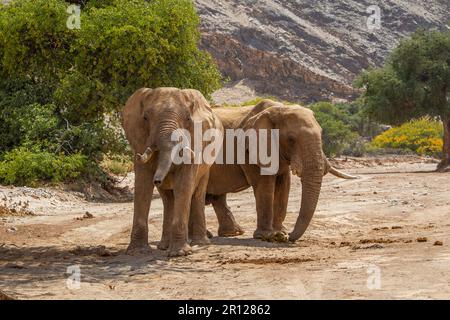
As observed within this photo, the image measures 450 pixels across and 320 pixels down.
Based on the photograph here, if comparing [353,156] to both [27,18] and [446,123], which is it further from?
[27,18]

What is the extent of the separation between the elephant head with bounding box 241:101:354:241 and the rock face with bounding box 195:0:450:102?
70.0 meters

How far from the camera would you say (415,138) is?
60062 mm

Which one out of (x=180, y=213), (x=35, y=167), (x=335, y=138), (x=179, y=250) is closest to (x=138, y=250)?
(x=179, y=250)

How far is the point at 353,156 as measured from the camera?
172 ft

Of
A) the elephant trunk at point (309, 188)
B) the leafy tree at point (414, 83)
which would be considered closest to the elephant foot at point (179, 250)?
the elephant trunk at point (309, 188)

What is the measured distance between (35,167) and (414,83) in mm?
19926

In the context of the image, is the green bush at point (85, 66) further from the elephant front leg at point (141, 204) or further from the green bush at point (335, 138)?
the green bush at point (335, 138)

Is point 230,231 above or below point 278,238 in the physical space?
below

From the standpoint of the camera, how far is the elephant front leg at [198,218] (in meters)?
11.4

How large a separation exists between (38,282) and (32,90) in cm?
1621

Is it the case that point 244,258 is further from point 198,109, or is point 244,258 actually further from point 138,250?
point 198,109

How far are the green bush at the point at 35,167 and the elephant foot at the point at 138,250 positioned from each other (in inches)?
408
